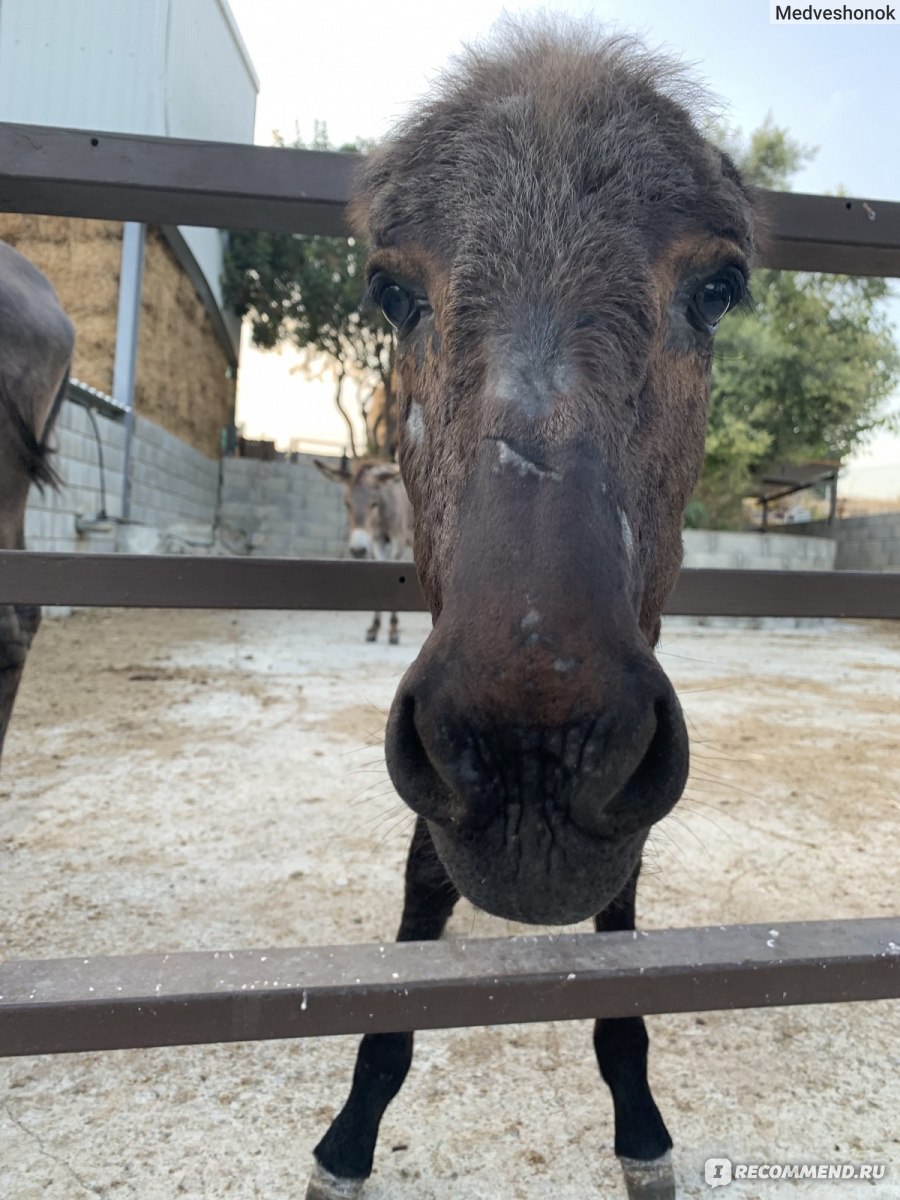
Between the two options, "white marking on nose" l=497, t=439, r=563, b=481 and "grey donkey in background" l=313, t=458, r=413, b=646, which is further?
"grey donkey in background" l=313, t=458, r=413, b=646

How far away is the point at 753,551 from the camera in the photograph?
1631cm

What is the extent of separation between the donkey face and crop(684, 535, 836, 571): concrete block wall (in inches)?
538

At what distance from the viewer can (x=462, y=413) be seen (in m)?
1.32

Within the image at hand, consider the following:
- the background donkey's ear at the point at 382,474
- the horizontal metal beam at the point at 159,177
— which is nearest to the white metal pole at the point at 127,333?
the background donkey's ear at the point at 382,474

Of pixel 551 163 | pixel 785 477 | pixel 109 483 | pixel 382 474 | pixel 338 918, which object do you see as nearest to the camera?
pixel 551 163

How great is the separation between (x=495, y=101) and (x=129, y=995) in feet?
5.83

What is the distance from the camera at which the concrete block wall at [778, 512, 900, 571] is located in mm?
18172

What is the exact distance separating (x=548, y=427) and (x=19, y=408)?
300 cm

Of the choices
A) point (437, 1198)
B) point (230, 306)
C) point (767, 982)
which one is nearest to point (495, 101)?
point (767, 982)

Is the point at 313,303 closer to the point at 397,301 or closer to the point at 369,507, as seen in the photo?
the point at 369,507

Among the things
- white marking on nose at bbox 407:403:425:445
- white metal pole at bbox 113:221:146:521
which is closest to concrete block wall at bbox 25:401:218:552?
white metal pole at bbox 113:221:146:521

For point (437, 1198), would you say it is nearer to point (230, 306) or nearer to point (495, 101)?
point (495, 101)

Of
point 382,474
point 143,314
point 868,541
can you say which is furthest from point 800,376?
point 143,314

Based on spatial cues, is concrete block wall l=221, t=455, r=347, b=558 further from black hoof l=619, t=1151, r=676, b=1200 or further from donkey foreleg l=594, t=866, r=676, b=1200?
black hoof l=619, t=1151, r=676, b=1200
